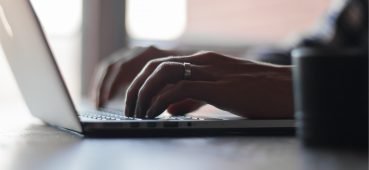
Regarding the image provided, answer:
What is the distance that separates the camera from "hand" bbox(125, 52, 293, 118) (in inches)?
37.3

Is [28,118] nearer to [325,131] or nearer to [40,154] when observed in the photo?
[40,154]

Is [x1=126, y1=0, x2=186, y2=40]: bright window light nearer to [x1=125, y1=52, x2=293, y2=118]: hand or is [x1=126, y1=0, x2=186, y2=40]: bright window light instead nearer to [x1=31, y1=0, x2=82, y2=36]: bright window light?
[x1=31, y1=0, x2=82, y2=36]: bright window light

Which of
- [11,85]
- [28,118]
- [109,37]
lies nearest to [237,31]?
[109,37]

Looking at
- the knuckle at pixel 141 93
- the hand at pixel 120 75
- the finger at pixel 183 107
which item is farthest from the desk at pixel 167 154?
the hand at pixel 120 75

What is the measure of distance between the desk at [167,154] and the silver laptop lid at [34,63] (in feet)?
0.14

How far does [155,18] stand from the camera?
11.1 feet

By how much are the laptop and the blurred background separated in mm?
2233

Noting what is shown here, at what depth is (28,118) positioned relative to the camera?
1219 millimetres

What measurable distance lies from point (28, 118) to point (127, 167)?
2.27 ft

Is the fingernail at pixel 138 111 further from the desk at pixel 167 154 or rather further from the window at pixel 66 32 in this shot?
the window at pixel 66 32

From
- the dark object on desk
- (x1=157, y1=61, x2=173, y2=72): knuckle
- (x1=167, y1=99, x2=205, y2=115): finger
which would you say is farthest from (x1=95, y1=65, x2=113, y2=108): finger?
the dark object on desk

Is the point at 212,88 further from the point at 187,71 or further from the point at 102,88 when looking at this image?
the point at 102,88

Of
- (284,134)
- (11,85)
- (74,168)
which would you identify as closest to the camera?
(74,168)

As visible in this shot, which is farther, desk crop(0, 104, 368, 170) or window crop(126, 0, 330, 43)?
window crop(126, 0, 330, 43)
